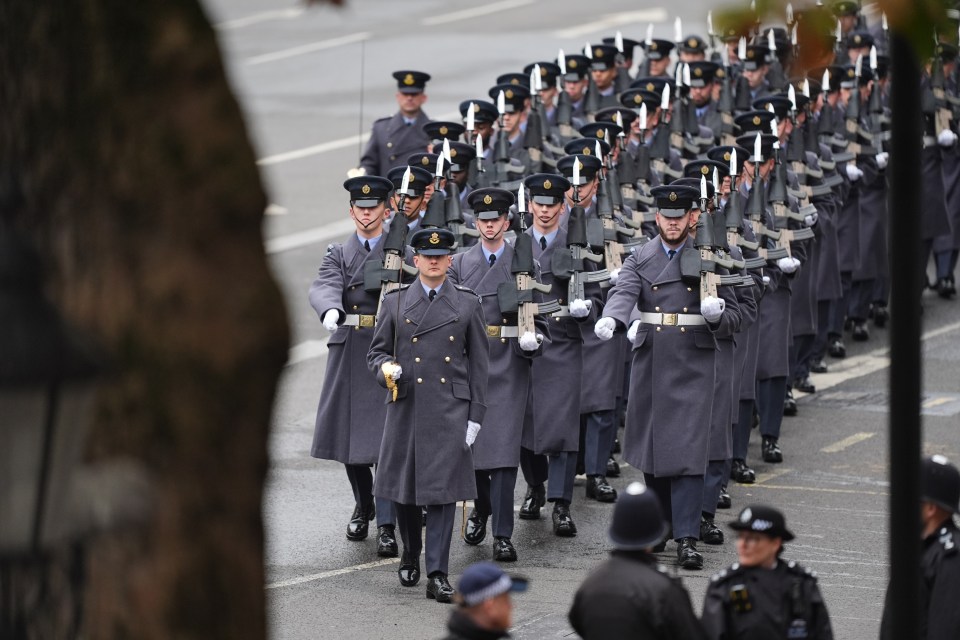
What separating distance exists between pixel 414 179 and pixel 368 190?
100 centimetres

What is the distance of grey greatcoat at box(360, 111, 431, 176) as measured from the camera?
54.7ft

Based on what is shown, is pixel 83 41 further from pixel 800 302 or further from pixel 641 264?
pixel 800 302

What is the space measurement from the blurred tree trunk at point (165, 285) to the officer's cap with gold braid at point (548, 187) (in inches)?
311

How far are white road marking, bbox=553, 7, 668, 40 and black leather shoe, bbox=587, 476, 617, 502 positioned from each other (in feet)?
59.8

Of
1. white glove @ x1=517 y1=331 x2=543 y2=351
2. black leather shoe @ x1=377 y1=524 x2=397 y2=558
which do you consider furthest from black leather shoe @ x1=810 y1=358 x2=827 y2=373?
black leather shoe @ x1=377 y1=524 x2=397 y2=558

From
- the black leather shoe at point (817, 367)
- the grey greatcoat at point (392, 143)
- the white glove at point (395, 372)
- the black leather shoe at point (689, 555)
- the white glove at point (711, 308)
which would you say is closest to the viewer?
the white glove at point (395, 372)

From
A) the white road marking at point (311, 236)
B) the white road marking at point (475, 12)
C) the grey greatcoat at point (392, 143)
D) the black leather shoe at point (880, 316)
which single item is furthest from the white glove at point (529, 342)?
the white road marking at point (475, 12)

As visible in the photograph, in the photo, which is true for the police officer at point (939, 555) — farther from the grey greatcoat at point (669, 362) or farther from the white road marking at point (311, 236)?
the white road marking at point (311, 236)

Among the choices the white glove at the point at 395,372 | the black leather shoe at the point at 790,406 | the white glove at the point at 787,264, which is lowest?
the black leather shoe at the point at 790,406

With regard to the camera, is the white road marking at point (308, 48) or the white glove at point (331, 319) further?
the white road marking at point (308, 48)

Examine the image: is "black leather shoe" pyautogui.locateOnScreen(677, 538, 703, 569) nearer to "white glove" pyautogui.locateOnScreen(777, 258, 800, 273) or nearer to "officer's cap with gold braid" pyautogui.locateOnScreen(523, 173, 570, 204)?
"officer's cap with gold braid" pyautogui.locateOnScreen(523, 173, 570, 204)

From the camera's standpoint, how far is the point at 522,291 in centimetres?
1148

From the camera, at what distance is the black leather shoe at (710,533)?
37.3 feet

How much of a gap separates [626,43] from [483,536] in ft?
31.4
